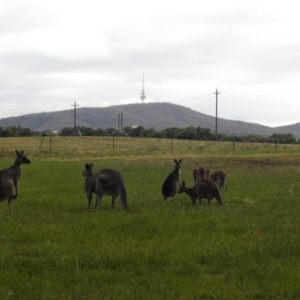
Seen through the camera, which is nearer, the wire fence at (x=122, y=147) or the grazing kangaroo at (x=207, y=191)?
the grazing kangaroo at (x=207, y=191)

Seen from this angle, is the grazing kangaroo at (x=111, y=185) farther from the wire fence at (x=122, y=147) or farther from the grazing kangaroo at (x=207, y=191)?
the wire fence at (x=122, y=147)

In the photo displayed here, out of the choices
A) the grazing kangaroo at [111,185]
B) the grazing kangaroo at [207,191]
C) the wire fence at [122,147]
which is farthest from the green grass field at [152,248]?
the wire fence at [122,147]

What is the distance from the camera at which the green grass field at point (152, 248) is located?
8.20 metres

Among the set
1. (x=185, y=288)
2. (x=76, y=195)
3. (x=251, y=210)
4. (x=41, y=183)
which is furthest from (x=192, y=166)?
(x=185, y=288)

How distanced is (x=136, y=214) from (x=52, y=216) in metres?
2.11

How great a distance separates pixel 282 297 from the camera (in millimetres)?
7812

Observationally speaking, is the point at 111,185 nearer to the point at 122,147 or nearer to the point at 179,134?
the point at 122,147

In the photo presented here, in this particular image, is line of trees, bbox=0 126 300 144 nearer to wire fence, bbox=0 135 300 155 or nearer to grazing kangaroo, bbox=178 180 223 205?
wire fence, bbox=0 135 300 155

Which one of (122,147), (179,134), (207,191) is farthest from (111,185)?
(179,134)

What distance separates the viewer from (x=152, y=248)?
10531 mm

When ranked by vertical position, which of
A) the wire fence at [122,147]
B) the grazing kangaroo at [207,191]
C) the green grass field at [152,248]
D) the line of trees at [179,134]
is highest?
the line of trees at [179,134]

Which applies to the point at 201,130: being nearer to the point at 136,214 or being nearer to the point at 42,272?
the point at 136,214

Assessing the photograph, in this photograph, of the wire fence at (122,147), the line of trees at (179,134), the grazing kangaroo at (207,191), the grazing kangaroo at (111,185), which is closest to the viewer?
the grazing kangaroo at (111,185)

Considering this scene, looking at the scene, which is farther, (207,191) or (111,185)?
(207,191)
